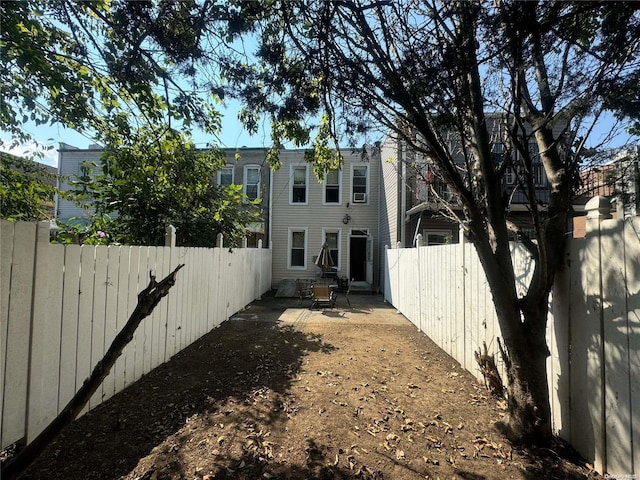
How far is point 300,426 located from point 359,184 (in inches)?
504

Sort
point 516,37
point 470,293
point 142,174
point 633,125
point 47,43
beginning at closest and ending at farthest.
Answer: point 516,37 → point 633,125 → point 47,43 → point 470,293 → point 142,174

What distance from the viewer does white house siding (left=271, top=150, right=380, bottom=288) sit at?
14516 mm

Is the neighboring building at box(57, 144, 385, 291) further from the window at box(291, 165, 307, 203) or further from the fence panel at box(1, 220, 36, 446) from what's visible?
the fence panel at box(1, 220, 36, 446)

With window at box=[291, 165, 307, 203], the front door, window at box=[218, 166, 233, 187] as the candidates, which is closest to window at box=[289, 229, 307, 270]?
window at box=[291, 165, 307, 203]

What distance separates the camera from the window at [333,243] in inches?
568

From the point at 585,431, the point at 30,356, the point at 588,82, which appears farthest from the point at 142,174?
the point at 585,431

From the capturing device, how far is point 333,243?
14.6m

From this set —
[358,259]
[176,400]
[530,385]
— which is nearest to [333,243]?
[358,259]

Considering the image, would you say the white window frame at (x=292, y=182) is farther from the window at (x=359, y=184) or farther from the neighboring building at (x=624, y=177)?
the neighboring building at (x=624, y=177)

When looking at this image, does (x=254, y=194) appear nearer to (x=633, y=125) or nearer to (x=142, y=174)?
(x=142, y=174)

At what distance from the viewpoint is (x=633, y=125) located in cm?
306

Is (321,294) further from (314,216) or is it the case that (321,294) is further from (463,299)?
(314,216)

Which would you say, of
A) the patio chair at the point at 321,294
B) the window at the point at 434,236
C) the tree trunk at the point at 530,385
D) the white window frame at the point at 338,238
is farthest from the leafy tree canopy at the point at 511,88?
the white window frame at the point at 338,238

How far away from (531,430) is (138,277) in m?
4.23
